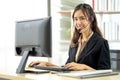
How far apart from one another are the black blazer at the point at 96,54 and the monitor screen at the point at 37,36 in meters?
0.35

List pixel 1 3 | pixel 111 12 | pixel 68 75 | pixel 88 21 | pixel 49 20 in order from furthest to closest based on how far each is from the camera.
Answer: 1. pixel 1 3
2. pixel 111 12
3. pixel 88 21
4. pixel 49 20
5. pixel 68 75

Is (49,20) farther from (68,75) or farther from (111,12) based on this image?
(111,12)

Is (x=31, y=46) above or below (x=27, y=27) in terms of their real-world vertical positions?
below

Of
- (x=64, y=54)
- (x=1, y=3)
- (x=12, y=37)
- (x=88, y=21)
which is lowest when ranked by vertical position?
(x=64, y=54)

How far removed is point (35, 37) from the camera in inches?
69.9

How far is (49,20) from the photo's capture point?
69.0 inches

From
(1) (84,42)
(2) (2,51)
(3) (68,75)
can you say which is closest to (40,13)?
(2) (2,51)

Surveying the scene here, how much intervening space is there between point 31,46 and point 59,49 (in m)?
1.93

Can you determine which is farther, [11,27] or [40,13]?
[40,13]

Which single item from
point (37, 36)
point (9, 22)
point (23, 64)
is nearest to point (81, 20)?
point (37, 36)

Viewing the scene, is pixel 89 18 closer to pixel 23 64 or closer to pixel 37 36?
pixel 37 36

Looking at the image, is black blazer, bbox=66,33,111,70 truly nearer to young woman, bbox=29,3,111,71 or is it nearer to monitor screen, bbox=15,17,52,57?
young woman, bbox=29,3,111,71

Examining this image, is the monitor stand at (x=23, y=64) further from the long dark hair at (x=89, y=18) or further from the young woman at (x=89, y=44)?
the long dark hair at (x=89, y=18)

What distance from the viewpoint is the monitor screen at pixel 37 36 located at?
5.72 ft
